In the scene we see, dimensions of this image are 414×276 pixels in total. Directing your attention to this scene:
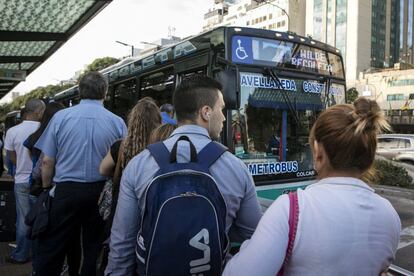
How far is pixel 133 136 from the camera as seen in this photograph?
9.94 ft

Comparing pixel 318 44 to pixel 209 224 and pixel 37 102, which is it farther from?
pixel 209 224

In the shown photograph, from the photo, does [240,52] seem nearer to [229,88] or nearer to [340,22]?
[229,88]

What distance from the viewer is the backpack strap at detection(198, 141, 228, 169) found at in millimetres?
2053

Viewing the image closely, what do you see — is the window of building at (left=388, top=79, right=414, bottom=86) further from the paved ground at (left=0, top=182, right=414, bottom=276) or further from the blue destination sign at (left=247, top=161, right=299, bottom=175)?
the blue destination sign at (left=247, top=161, right=299, bottom=175)

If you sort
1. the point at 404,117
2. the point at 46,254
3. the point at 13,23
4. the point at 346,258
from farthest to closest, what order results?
the point at 404,117, the point at 13,23, the point at 46,254, the point at 346,258

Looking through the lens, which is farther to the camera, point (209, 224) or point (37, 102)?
point (37, 102)

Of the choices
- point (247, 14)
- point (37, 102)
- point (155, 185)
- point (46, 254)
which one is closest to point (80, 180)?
point (46, 254)

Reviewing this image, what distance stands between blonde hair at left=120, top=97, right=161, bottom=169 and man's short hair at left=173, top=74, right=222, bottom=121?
768 millimetres

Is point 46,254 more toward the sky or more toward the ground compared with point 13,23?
more toward the ground

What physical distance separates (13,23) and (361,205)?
43.2 feet

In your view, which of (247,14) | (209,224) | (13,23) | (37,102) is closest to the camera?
(209,224)

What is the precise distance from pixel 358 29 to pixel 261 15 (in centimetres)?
3000

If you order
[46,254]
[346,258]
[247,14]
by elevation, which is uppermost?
[247,14]

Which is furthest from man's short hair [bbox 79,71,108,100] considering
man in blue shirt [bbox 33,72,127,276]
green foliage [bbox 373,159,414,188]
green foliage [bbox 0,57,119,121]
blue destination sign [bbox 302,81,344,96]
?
green foliage [bbox 0,57,119,121]
